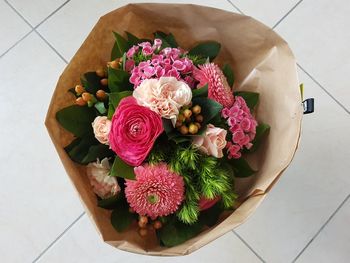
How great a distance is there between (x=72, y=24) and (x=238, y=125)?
612 millimetres

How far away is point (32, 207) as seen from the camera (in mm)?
971

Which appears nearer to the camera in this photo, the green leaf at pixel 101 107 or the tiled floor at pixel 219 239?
the green leaf at pixel 101 107

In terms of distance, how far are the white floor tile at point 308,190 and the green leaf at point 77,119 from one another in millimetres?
489

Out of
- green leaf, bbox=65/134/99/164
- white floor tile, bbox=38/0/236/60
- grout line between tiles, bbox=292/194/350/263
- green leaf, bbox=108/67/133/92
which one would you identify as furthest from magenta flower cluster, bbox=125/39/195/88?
grout line between tiles, bbox=292/194/350/263

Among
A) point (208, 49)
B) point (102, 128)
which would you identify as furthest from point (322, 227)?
point (102, 128)

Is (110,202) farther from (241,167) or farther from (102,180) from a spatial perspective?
(241,167)

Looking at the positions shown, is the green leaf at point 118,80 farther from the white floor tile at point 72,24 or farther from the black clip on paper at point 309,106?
the white floor tile at point 72,24

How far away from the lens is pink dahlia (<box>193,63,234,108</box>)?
0.61 meters

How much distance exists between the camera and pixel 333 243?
99cm

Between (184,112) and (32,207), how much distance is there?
0.56 m

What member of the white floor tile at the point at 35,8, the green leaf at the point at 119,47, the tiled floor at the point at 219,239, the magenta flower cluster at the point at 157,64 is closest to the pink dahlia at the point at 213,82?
the magenta flower cluster at the point at 157,64

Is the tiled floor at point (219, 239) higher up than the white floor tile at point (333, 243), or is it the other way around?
the tiled floor at point (219, 239)

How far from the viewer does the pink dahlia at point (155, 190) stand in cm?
57

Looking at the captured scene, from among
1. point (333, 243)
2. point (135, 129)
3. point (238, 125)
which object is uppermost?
point (135, 129)
